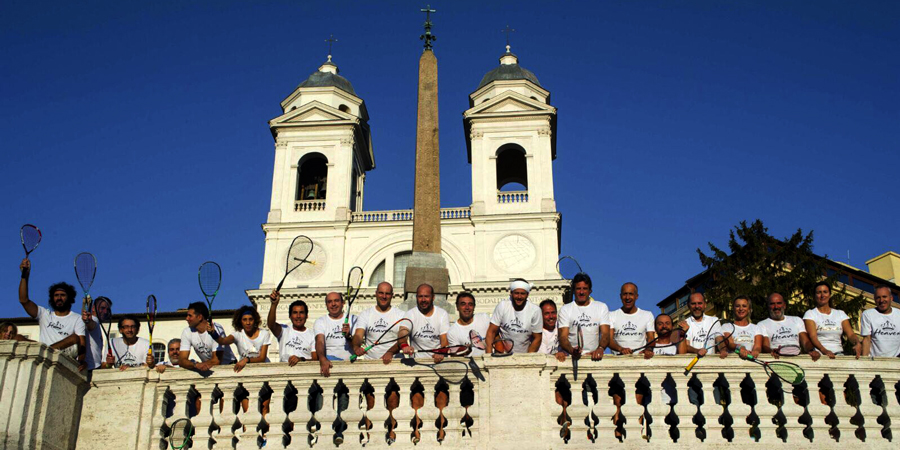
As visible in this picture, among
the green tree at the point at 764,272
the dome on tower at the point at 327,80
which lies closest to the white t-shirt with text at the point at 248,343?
the green tree at the point at 764,272

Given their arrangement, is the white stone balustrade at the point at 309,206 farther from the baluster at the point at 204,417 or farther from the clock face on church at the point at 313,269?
the baluster at the point at 204,417

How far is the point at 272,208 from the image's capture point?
47.7m

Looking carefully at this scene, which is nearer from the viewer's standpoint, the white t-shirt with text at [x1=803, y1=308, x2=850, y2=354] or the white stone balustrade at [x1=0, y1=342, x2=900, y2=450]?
the white stone balustrade at [x1=0, y1=342, x2=900, y2=450]

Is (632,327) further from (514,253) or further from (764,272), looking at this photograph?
(514,253)

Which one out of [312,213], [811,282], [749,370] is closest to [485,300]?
[312,213]

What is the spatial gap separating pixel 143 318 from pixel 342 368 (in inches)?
1567

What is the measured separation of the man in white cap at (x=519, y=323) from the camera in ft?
33.7

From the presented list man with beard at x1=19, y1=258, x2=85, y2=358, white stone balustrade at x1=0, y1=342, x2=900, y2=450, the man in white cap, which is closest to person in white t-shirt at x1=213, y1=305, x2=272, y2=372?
white stone balustrade at x1=0, y1=342, x2=900, y2=450

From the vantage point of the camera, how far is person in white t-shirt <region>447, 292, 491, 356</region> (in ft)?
34.6

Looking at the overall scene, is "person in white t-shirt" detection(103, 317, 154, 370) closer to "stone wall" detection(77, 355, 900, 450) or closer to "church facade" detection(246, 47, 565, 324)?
"stone wall" detection(77, 355, 900, 450)

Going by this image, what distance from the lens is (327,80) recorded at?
170 feet

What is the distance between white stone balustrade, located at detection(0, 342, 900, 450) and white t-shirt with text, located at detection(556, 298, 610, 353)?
0.77 meters

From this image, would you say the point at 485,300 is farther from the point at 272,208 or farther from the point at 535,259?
the point at 272,208

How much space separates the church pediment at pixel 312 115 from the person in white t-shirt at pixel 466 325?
40028 millimetres
